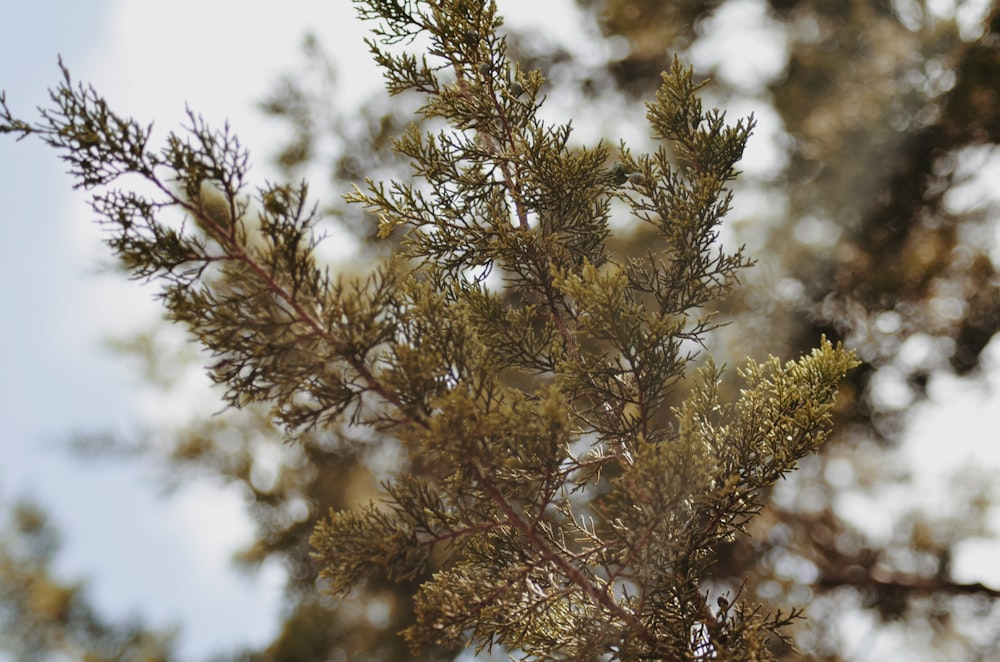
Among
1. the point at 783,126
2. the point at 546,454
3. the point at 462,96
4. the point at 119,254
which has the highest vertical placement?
the point at 783,126

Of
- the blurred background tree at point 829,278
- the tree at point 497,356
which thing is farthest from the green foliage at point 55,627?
the tree at point 497,356

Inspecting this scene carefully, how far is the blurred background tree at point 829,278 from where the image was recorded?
5859 mm

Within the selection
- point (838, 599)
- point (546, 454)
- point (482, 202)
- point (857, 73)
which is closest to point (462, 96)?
point (482, 202)

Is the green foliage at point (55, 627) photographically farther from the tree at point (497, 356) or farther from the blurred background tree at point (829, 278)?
the tree at point (497, 356)

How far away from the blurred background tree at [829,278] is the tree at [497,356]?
4216 millimetres

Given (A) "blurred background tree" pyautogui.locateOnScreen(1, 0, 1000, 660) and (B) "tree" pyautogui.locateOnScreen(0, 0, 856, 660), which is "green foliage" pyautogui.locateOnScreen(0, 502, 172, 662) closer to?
(A) "blurred background tree" pyautogui.locateOnScreen(1, 0, 1000, 660)

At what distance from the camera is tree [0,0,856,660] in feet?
5.98

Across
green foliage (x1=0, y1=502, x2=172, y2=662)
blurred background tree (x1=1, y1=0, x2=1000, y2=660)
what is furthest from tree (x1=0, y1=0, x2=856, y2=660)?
green foliage (x1=0, y1=502, x2=172, y2=662)

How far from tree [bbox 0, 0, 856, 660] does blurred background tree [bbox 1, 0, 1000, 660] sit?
422cm

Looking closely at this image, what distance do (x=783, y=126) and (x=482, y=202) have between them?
611 centimetres

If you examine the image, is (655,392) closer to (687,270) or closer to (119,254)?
(687,270)

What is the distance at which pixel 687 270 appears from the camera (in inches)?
91.2

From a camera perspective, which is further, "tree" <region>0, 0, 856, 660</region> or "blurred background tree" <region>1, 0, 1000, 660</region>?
"blurred background tree" <region>1, 0, 1000, 660</region>

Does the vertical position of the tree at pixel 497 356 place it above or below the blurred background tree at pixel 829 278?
below
